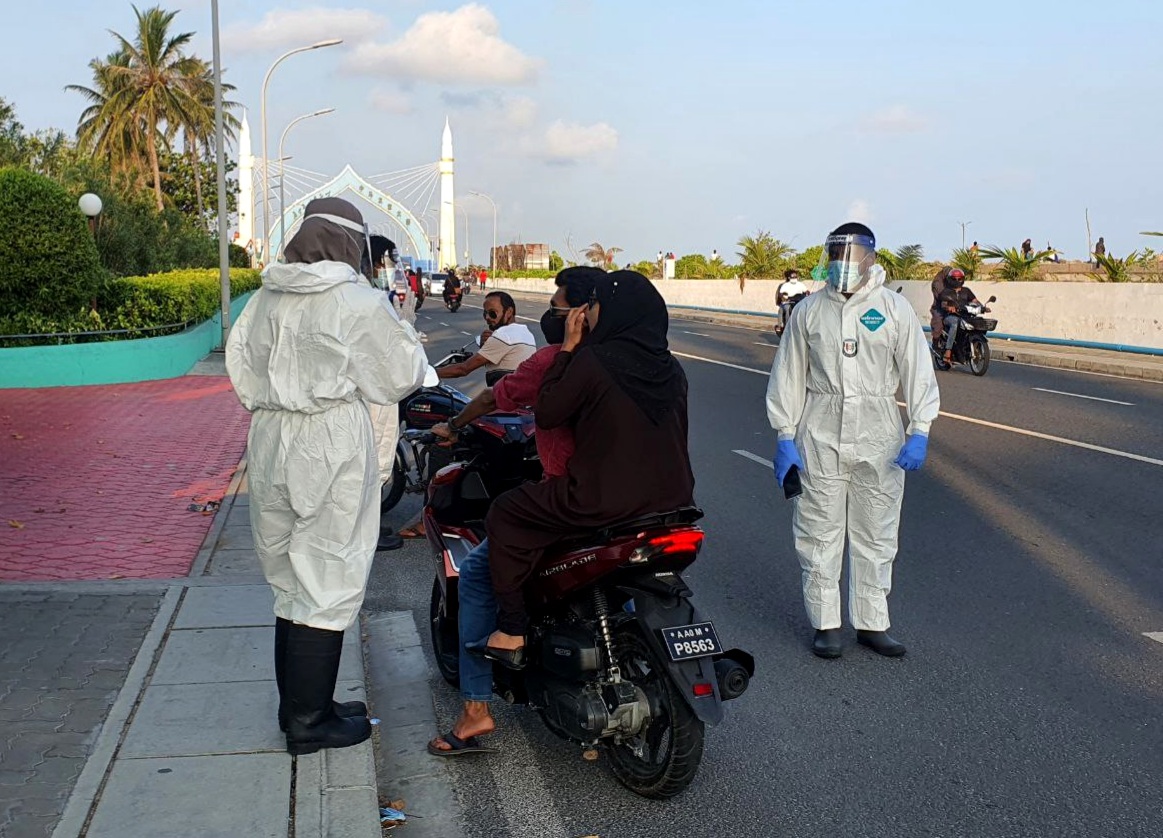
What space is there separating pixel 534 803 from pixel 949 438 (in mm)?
8783

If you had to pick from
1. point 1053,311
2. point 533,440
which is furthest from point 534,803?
point 1053,311

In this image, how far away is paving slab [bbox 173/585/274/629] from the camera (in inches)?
213

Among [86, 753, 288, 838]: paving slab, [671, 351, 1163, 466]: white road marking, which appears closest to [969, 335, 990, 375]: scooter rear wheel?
[671, 351, 1163, 466]: white road marking

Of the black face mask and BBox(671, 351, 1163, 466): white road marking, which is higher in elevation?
the black face mask

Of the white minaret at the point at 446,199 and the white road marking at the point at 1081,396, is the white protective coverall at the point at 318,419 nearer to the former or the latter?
the white road marking at the point at 1081,396

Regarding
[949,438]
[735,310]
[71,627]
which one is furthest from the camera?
[735,310]

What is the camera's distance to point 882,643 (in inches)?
212

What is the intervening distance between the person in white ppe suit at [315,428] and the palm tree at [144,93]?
178 ft

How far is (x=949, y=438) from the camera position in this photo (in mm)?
11773

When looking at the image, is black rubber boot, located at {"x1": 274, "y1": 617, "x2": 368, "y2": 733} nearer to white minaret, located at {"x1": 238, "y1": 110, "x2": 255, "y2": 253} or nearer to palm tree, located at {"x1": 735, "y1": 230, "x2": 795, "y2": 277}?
palm tree, located at {"x1": 735, "y1": 230, "x2": 795, "y2": 277}

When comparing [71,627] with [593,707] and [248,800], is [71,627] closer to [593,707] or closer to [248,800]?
[248,800]

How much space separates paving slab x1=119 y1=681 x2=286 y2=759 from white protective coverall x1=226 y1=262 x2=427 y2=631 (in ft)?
1.81

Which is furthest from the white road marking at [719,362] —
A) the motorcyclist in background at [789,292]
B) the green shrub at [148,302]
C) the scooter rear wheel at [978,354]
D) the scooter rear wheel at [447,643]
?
the scooter rear wheel at [447,643]

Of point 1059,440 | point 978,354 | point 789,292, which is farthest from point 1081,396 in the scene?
point 789,292
